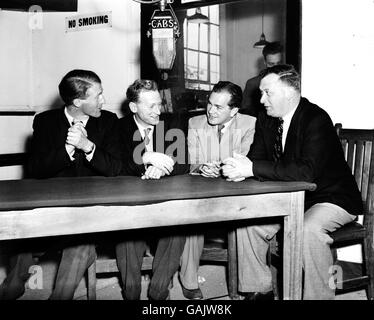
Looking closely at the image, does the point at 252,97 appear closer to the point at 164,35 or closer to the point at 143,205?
the point at 164,35

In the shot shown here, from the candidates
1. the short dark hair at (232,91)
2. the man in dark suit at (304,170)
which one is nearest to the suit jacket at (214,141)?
the short dark hair at (232,91)

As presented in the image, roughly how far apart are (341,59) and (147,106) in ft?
4.93

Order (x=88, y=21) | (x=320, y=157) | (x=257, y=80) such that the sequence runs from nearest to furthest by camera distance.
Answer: (x=320, y=157) < (x=257, y=80) < (x=88, y=21)

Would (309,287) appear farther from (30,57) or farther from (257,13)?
(257,13)

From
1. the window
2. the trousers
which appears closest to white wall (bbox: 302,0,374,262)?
the trousers

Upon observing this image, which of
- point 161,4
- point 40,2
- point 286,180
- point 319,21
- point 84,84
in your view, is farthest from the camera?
point 40,2

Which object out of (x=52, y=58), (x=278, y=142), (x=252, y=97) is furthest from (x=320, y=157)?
(x=52, y=58)

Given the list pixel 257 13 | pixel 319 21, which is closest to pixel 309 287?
pixel 319 21

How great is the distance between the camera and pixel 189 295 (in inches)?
124

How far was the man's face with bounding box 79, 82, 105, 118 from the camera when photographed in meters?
3.02

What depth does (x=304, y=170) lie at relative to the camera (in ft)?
8.37

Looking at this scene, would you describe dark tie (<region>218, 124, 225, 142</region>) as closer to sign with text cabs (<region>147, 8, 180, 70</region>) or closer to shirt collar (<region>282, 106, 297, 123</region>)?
shirt collar (<region>282, 106, 297, 123</region>)

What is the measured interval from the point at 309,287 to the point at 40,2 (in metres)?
4.14

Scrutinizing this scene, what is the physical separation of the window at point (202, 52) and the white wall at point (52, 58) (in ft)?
4.13
